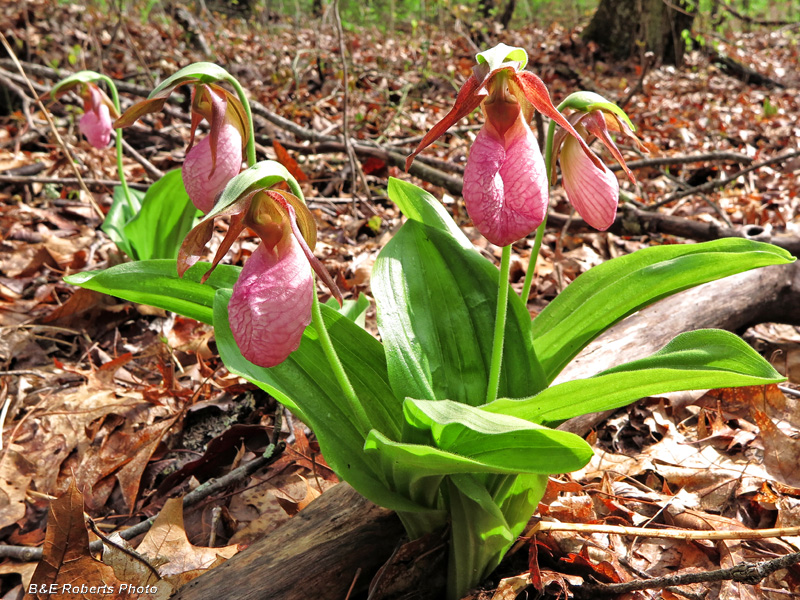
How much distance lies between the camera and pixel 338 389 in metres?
1.31

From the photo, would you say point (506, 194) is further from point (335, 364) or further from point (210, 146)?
point (210, 146)

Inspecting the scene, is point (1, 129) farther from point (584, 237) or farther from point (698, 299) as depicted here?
point (698, 299)

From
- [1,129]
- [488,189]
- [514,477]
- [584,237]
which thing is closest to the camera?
[488,189]

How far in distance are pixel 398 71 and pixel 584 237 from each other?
13.5 ft

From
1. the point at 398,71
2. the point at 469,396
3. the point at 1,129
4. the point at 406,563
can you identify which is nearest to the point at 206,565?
the point at 406,563

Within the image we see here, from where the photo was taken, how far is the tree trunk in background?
7480mm

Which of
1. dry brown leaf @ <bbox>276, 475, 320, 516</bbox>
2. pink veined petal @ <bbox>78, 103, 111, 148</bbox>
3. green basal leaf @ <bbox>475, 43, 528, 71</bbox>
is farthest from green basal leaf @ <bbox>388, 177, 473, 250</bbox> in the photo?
pink veined petal @ <bbox>78, 103, 111, 148</bbox>

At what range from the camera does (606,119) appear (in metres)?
1.23

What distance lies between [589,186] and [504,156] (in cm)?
24

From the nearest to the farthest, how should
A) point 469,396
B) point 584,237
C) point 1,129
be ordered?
point 469,396 < point 584,237 < point 1,129

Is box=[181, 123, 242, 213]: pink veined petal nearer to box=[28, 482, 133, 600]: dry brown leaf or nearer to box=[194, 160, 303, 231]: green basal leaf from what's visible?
box=[194, 160, 303, 231]: green basal leaf

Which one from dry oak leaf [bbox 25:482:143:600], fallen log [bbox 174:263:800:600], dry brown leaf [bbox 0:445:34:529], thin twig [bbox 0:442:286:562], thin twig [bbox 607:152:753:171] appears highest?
thin twig [bbox 607:152:753:171]

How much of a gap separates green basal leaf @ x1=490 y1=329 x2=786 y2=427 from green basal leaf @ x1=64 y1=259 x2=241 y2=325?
69 cm

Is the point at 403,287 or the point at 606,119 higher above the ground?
the point at 606,119
